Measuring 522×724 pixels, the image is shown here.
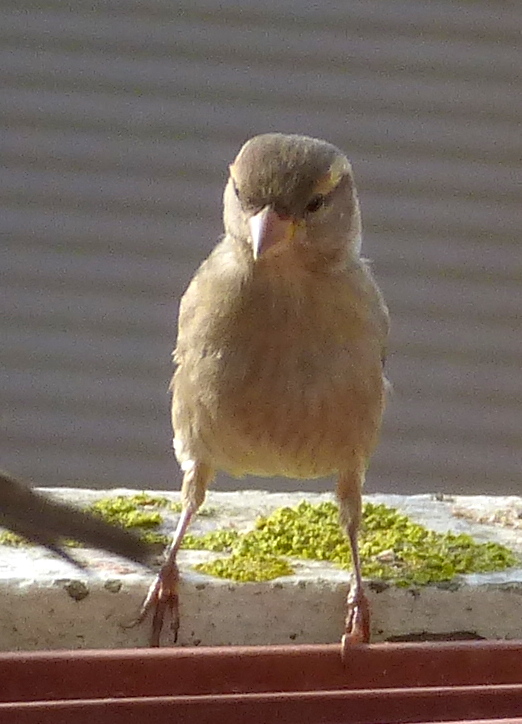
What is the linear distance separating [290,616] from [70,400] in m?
2.58

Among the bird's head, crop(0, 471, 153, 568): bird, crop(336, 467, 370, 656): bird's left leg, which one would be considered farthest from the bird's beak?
crop(0, 471, 153, 568): bird

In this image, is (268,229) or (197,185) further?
(197,185)

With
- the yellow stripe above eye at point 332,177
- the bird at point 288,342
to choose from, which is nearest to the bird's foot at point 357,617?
the bird at point 288,342

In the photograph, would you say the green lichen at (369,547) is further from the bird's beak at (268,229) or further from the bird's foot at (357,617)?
the bird's beak at (268,229)

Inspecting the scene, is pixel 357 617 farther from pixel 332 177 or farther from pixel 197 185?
pixel 197 185

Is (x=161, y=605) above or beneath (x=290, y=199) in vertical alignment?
beneath

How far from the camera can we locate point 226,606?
1.34 m

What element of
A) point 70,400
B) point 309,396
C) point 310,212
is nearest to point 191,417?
point 309,396

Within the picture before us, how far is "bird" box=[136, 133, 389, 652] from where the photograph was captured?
155 cm

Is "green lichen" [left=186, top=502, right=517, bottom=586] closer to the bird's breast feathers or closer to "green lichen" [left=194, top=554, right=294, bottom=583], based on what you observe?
"green lichen" [left=194, top=554, right=294, bottom=583]

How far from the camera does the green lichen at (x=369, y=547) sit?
1416 mm

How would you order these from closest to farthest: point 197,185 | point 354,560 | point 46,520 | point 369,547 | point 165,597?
point 46,520 → point 165,597 → point 354,560 → point 369,547 → point 197,185

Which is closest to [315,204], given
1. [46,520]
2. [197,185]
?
[46,520]

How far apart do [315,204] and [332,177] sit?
5 cm
